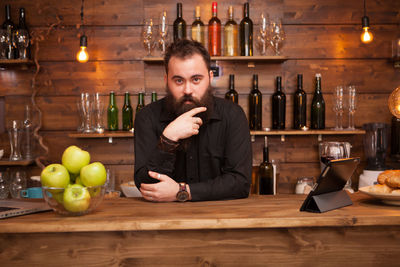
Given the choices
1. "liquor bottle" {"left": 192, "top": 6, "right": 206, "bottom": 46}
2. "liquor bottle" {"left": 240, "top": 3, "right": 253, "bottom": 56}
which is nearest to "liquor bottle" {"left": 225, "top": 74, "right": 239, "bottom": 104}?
"liquor bottle" {"left": 240, "top": 3, "right": 253, "bottom": 56}

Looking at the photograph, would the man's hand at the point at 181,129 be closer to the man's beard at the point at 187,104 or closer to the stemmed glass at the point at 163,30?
the man's beard at the point at 187,104

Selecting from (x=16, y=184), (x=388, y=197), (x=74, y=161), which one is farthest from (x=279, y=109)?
(x=74, y=161)

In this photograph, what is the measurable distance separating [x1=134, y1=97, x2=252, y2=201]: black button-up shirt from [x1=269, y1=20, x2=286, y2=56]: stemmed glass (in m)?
0.94

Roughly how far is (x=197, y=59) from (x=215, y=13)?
3.71ft

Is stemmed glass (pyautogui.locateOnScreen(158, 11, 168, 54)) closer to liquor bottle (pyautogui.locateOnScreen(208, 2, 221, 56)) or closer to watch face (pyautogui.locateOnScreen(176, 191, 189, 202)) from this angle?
liquor bottle (pyautogui.locateOnScreen(208, 2, 221, 56))

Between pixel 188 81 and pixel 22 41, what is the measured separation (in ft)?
5.26

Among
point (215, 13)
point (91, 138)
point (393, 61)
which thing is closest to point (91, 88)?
point (91, 138)

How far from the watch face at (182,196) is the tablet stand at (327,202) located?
42cm

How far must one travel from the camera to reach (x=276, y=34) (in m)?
2.62

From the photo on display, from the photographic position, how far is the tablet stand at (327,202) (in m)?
1.20

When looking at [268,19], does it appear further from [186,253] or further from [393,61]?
[186,253]

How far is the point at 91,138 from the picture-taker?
2.87 metres

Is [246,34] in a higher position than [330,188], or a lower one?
higher

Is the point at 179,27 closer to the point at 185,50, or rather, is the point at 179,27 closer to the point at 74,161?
the point at 185,50
